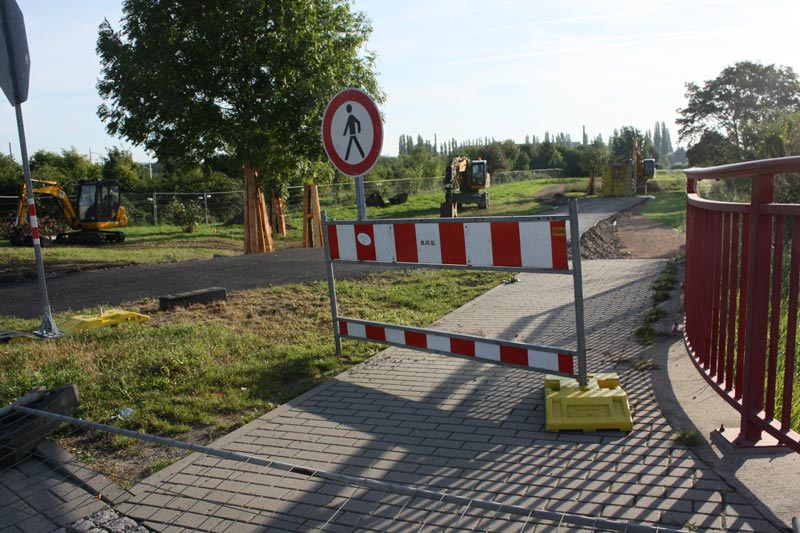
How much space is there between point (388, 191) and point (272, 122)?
29.2m

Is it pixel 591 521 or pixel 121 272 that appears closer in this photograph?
pixel 591 521

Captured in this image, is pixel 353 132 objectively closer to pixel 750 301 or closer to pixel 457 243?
pixel 457 243

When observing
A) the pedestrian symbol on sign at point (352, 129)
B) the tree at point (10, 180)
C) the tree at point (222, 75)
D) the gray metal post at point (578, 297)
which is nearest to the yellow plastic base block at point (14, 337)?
the pedestrian symbol on sign at point (352, 129)

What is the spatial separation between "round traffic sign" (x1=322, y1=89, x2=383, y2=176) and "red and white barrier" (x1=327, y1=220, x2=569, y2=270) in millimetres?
627

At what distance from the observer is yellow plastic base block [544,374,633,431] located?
428 cm

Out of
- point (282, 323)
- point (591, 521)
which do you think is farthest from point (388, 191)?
point (591, 521)

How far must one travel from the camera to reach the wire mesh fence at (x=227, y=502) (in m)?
3.29

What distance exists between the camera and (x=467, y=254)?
5336mm

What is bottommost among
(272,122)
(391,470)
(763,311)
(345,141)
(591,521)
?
(391,470)

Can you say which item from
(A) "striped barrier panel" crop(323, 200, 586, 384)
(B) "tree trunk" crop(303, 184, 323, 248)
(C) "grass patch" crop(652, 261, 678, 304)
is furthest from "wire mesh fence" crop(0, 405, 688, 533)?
(B) "tree trunk" crop(303, 184, 323, 248)

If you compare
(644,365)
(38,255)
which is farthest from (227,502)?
(38,255)

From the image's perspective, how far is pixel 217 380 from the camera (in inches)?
226

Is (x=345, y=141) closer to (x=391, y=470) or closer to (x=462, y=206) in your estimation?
(x=391, y=470)

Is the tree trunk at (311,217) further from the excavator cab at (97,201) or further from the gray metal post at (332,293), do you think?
the gray metal post at (332,293)
